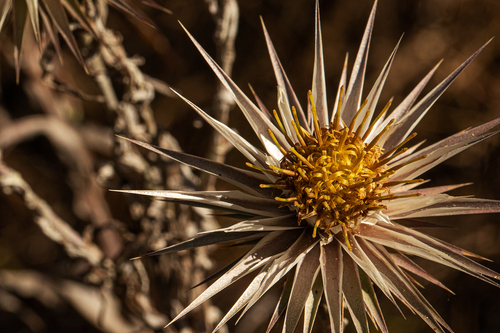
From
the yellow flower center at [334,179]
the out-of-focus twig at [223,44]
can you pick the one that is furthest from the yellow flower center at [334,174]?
the out-of-focus twig at [223,44]

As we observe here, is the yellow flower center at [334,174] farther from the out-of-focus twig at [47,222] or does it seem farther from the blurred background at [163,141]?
the out-of-focus twig at [47,222]

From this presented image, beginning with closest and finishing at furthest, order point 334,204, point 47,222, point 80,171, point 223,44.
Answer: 1. point 334,204
2. point 223,44
3. point 47,222
4. point 80,171

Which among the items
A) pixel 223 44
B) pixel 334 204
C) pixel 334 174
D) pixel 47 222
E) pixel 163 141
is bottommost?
pixel 334 204

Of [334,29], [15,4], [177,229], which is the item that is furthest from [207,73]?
[15,4]

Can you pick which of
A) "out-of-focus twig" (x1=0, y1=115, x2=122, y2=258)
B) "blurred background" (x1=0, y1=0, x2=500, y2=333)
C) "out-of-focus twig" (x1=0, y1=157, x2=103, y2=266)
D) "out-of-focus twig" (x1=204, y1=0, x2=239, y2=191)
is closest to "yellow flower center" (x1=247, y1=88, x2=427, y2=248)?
"blurred background" (x1=0, y1=0, x2=500, y2=333)

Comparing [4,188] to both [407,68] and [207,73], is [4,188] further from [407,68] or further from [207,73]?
[407,68]

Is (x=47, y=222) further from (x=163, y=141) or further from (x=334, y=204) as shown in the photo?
(x=334, y=204)

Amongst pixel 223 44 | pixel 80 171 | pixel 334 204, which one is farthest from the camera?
pixel 80 171

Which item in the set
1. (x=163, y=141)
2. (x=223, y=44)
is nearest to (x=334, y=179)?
(x=223, y=44)

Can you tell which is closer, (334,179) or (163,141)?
(334,179)
